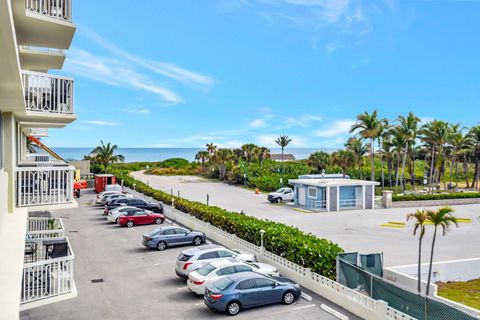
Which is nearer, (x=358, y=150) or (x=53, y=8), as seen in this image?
(x=53, y=8)

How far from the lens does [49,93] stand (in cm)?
1223

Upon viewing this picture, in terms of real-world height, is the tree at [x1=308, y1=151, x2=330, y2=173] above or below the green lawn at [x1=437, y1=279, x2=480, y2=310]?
above

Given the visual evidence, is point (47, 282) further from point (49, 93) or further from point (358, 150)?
point (358, 150)

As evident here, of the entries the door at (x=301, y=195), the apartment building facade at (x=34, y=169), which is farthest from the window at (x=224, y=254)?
the door at (x=301, y=195)

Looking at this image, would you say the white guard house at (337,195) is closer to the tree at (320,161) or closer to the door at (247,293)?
the door at (247,293)

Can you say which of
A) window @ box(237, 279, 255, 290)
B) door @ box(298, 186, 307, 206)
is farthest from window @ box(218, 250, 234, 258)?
door @ box(298, 186, 307, 206)

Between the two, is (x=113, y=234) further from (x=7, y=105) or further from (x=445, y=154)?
(x=445, y=154)

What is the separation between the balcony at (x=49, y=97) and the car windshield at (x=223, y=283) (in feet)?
23.9

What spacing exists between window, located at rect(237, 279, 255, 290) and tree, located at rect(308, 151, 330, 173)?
60.9 meters

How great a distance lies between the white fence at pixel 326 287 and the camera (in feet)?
44.7

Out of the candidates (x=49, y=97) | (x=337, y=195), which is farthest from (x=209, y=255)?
(x=337, y=195)

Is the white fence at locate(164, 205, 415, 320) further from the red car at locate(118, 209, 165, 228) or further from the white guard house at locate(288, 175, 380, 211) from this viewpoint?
the white guard house at locate(288, 175, 380, 211)

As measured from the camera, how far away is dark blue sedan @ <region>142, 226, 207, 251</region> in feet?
78.1

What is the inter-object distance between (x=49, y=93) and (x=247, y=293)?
899 centimetres
